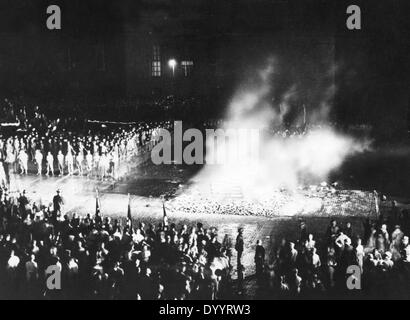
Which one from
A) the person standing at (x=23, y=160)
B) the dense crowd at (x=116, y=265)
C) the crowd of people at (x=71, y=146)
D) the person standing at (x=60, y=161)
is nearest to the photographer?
the dense crowd at (x=116, y=265)

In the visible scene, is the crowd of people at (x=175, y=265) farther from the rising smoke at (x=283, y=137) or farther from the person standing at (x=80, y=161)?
the person standing at (x=80, y=161)

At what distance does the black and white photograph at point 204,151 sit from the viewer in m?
8.16

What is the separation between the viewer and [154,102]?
1528cm

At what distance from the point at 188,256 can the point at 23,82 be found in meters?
10.0

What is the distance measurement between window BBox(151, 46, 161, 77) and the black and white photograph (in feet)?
0.37

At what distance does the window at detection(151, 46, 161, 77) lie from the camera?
16109 millimetres

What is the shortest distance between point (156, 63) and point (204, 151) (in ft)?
13.5

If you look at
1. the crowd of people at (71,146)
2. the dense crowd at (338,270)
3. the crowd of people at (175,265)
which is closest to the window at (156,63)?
the crowd of people at (71,146)

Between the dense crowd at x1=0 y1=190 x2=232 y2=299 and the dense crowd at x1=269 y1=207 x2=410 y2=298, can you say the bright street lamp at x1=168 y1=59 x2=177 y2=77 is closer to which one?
the dense crowd at x1=0 y1=190 x2=232 y2=299

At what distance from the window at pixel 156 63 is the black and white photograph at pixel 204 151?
0.11 m

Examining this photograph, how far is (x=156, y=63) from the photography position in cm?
1627

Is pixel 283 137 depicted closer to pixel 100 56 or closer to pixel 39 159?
pixel 100 56

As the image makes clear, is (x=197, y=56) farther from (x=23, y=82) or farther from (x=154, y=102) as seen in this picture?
(x=23, y=82)
